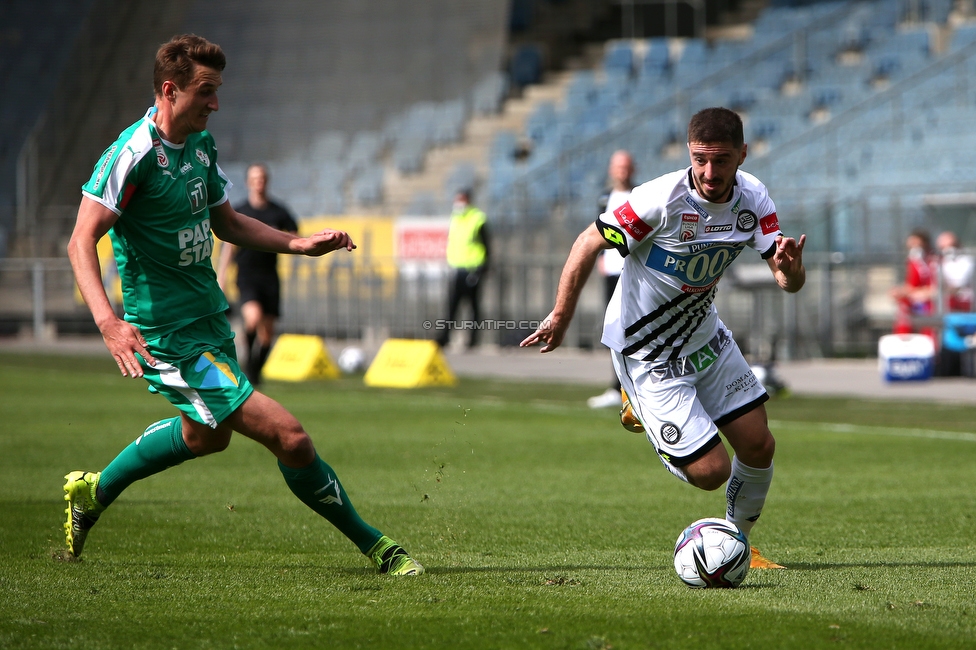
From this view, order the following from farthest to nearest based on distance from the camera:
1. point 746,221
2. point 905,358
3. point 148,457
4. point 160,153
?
point 905,358 → point 148,457 → point 746,221 → point 160,153

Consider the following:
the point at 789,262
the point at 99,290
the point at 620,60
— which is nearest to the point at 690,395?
the point at 789,262

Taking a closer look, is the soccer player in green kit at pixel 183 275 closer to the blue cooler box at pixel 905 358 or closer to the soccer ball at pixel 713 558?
the soccer ball at pixel 713 558

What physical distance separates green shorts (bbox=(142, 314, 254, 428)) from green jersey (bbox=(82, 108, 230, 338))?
60 mm

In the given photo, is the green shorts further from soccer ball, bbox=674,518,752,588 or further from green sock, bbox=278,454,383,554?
soccer ball, bbox=674,518,752,588

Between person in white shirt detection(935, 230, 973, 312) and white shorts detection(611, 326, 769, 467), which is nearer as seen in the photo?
white shorts detection(611, 326, 769, 467)

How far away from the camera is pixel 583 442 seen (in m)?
10.7

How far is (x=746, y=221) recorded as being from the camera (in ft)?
17.7

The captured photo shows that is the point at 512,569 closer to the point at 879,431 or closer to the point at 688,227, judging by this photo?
the point at 688,227

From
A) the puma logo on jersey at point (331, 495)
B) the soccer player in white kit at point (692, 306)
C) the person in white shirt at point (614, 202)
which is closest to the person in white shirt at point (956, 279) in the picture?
the person in white shirt at point (614, 202)

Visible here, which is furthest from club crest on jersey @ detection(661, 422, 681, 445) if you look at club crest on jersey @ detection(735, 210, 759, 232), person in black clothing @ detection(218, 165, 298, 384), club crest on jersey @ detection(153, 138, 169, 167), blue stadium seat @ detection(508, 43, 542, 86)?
blue stadium seat @ detection(508, 43, 542, 86)

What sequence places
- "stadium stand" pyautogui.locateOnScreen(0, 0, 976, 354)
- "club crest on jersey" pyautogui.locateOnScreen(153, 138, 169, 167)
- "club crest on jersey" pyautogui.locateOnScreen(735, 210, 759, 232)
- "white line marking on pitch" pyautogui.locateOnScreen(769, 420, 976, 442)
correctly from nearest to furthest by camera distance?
1. "club crest on jersey" pyautogui.locateOnScreen(153, 138, 169, 167)
2. "club crest on jersey" pyautogui.locateOnScreen(735, 210, 759, 232)
3. "white line marking on pitch" pyautogui.locateOnScreen(769, 420, 976, 442)
4. "stadium stand" pyautogui.locateOnScreen(0, 0, 976, 354)

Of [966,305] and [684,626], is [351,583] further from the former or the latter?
[966,305]

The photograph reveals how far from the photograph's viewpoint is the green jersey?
5125 millimetres

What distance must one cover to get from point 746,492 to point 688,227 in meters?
1.15
